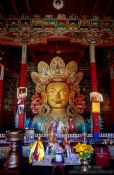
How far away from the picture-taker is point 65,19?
5801 mm

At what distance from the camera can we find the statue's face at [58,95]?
6.23 metres

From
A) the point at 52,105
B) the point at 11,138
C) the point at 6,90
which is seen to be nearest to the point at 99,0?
the point at 52,105

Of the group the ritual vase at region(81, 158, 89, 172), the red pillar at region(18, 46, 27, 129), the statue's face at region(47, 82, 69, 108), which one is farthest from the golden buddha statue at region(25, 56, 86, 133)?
the ritual vase at region(81, 158, 89, 172)

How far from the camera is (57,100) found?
6.22 m

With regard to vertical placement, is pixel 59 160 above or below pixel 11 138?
below

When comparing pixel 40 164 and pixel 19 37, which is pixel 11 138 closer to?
pixel 40 164

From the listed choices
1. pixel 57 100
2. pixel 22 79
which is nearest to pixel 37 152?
pixel 22 79

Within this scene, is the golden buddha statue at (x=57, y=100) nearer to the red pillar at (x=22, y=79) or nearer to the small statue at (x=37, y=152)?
the red pillar at (x=22, y=79)

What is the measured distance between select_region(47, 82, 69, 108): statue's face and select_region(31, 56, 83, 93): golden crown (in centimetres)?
25

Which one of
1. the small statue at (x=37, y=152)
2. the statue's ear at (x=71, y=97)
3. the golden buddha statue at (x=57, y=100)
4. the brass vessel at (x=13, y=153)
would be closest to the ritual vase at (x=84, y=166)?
the small statue at (x=37, y=152)

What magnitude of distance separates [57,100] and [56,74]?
A: 2.88ft

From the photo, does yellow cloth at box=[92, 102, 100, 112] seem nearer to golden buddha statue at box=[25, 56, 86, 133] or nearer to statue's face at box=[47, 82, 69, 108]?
golden buddha statue at box=[25, 56, 86, 133]

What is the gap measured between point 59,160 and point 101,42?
Result: 353 centimetres

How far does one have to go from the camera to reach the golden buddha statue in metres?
6.09
